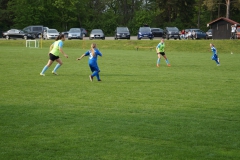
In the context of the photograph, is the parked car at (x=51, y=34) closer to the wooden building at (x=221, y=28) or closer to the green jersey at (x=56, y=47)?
the wooden building at (x=221, y=28)

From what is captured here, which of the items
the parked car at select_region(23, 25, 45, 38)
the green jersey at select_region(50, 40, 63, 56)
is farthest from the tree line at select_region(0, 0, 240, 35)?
the green jersey at select_region(50, 40, 63, 56)

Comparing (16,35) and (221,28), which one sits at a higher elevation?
(221,28)

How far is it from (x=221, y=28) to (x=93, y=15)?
40.4m

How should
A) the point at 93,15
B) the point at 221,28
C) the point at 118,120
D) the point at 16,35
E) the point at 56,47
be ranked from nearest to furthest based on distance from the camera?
the point at 118,120, the point at 56,47, the point at 221,28, the point at 16,35, the point at 93,15

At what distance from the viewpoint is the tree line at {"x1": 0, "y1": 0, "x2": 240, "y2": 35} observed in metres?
81.8

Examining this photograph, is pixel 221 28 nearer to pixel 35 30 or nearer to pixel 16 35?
pixel 35 30

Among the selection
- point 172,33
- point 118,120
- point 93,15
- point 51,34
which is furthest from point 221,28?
A: point 118,120

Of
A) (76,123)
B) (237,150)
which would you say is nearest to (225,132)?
(237,150)

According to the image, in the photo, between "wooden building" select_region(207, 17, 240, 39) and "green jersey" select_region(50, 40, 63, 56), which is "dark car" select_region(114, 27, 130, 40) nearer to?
"wooden building" select_region(207, 17, 240, 39)

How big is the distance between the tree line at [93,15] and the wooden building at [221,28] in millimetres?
16866

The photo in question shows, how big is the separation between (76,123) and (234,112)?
412 cm

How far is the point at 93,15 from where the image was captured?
9525 cm

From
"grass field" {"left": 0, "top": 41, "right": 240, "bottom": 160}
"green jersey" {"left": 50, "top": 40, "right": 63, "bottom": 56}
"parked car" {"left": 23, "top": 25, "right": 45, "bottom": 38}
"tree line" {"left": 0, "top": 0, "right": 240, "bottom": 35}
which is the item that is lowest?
"grass field" {"left": 0, "top": 41, "right": 240, "bottom": 160}

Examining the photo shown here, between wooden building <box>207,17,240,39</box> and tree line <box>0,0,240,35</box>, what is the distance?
1687 cm
